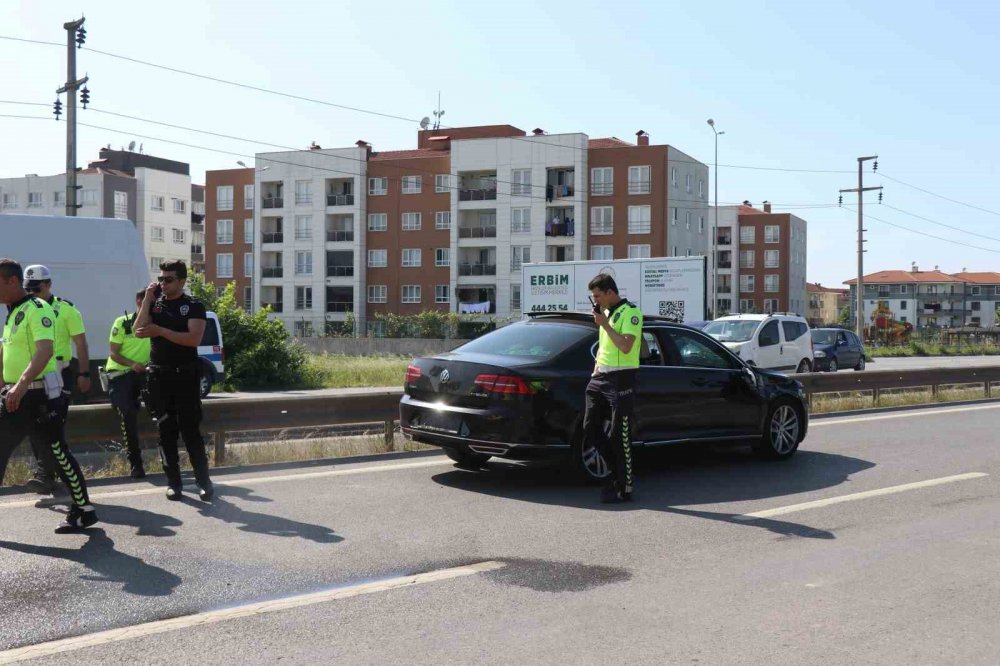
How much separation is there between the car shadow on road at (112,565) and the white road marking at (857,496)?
4104 mm

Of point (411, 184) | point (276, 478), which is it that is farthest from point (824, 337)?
point (411, 184)

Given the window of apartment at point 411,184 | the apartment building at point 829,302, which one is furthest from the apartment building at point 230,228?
the apartment building at point 829,302

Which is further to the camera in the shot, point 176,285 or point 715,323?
point 715,323

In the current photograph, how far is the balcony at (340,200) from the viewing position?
71.2m

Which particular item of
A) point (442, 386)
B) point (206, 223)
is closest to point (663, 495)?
point (442, 386)

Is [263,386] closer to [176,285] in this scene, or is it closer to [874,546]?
[176,285]

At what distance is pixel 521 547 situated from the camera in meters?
6.50

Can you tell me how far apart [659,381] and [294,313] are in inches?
2576

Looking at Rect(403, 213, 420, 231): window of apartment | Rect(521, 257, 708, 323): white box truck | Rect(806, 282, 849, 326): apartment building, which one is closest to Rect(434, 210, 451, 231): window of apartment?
Rect(403, 213, 420, 231): window of apartment

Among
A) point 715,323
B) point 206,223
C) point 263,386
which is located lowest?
point 263,386

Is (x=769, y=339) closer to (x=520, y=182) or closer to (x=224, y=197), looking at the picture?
(x=520, y=182)

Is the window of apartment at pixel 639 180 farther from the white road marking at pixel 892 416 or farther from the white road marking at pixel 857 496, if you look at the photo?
the white road marking at pixel 857 496

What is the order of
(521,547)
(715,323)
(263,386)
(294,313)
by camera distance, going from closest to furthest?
(521,547), (715,323), (263,386), (294,313)

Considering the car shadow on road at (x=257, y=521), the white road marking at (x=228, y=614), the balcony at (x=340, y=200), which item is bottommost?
the white road marking at (x=228, y=614)
